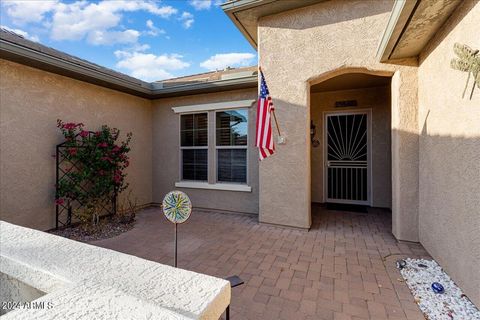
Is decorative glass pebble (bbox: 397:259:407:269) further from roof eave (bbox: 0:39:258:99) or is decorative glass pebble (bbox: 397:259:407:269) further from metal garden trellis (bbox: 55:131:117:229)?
metal garden trellis (bbox: 55:131:117:229)

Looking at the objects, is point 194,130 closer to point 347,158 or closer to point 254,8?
point 254,8

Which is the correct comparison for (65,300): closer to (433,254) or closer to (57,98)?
(433,254)

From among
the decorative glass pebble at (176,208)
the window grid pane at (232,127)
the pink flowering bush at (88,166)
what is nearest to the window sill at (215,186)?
the window grid pane at (232,127)

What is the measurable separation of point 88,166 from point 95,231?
1593 mm

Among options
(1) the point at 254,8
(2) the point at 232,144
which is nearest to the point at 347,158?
(2) the point at 232,144

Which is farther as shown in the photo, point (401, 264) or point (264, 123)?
point (264, 123)

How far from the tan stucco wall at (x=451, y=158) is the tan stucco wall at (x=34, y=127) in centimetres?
776

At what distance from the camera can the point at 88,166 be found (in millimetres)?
5789

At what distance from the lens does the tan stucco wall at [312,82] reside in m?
4.64

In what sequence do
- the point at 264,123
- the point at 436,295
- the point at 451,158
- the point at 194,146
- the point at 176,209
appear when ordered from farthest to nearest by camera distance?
1. the point at 194,146
2. the point at 264,123
3. the point at 451,158
4. the point at 176,209
5. the point at 436,295

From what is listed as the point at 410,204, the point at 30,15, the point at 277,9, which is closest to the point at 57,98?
the point at 30,15

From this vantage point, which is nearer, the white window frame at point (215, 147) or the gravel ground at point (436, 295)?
the gravel ground at point (436, 295)

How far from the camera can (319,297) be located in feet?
9.91

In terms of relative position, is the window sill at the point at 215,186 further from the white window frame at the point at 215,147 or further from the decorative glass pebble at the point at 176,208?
the decorative glass pebble at the point at 176,208
